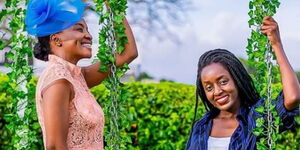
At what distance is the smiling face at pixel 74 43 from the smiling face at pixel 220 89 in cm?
70

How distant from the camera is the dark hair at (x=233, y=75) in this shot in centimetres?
357

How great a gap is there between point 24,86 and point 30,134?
375 mm

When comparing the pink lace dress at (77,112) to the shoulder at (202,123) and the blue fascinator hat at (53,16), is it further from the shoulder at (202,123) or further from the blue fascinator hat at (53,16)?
the shoulder at (202,123)

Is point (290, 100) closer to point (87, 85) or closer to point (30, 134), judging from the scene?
point (87, 85)

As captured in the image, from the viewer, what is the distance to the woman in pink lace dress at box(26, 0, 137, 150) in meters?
2.99

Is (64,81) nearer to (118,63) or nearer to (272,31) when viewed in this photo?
(118,63)

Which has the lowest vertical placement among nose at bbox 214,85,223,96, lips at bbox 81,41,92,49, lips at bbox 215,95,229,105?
lips at bbox 215,95,229,105

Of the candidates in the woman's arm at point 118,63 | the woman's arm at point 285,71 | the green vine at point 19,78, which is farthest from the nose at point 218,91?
the green vine at point 19,78

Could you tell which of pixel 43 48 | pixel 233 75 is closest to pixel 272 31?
pixel 233 75

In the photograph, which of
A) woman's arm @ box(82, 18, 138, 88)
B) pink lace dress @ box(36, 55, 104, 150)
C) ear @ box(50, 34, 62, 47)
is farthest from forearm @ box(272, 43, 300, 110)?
ear @ box(50, 34, 62, 47)

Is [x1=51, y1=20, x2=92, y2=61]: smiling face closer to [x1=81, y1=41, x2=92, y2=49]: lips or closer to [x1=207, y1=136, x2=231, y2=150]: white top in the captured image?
[x1=81, y1=41, x2=92, y2=49]: lips

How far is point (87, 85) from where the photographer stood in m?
3.48

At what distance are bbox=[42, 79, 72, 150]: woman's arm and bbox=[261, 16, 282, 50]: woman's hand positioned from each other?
3.52 ft

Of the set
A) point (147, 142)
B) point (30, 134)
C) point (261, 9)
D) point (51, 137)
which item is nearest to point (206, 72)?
point (261, 9)
